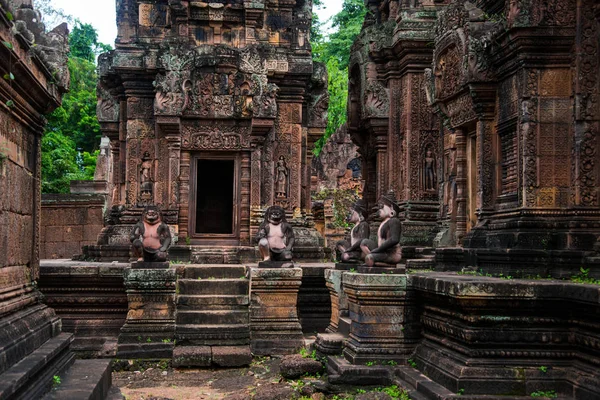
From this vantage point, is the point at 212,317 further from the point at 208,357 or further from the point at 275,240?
the point at 275,240

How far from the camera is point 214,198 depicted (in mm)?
15781

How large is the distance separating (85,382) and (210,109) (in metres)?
8.10

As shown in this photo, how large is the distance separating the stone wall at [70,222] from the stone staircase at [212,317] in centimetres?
866

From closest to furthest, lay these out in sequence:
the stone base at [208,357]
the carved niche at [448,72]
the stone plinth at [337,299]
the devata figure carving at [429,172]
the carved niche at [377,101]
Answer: the stone base at [208,357]
the stone plinth at [337,299]
the carved niche at [448,72]
the devata figure carving at [429,172]
the carved niche at [377,101]

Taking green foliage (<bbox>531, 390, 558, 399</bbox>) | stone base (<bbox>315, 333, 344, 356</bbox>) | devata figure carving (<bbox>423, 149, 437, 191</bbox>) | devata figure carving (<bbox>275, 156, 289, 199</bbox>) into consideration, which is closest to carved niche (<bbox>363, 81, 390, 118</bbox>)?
devata figure carving (<bbox>423, 149, 437, 191</bbox>)

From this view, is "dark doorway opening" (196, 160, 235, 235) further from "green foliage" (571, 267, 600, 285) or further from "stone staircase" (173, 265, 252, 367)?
"green foliage" (571, 267, 600, 285)

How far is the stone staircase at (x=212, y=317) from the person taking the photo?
909 cm

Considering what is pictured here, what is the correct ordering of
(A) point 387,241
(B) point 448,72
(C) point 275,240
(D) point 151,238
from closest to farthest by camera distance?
(A) point 387,241 → (D) point 151,238 → (B) point 448,72 → (C) point 275,240

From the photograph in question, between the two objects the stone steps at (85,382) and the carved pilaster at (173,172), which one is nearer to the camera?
the stone steps at (85,382)

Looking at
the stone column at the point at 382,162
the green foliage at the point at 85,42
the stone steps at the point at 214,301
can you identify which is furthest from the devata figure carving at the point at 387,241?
the green foliage at the point at 85,42

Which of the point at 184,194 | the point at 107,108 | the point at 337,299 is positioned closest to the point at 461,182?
the point at 337,299

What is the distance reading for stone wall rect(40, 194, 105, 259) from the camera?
1845cm

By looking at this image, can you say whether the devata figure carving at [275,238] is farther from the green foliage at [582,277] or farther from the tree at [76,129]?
the tree at [76,129]

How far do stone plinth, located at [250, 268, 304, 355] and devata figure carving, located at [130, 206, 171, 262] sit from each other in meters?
1.33
